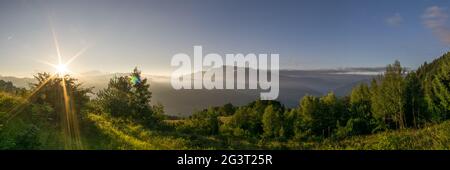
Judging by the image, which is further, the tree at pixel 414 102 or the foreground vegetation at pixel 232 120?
the tree at pixel 414 102

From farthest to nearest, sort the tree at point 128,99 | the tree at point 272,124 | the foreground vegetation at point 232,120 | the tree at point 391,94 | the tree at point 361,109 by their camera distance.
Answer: the tree at point 272,124, the tree at point 361,109, the tree at point 391,94, the tree at point 128,99, the foreground vegetation at point 232,120

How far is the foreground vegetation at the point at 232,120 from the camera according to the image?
651 inches

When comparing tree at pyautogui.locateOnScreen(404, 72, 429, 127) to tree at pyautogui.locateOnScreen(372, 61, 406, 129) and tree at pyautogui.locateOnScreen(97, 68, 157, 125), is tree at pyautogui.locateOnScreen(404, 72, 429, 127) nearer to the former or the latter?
tree at pyautogui.locateOnScreen(372, 61, 406, 129)

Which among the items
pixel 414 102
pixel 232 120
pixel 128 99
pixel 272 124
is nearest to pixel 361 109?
pixel 414 102

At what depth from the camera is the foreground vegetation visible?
16547mm

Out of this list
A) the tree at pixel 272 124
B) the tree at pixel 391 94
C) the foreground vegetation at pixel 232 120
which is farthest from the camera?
the tree at pixel 272 124

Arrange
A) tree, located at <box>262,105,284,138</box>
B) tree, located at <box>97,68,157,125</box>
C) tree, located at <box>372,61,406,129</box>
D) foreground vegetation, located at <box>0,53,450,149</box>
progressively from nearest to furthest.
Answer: foreground vegetation, located at <box>0,53,450,149</box>, tree, located at <box>97,68,157,125</box>, tree, located at <box>372,61,406,129</box>, tree, located at <box>262,105,284,138</box>

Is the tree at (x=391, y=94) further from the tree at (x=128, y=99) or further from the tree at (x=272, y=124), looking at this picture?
the tree at (x=128, y=99)

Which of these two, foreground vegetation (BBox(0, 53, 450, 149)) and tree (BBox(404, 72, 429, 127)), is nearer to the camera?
foreground vegetation (BBox(0, 53, 450, 149))

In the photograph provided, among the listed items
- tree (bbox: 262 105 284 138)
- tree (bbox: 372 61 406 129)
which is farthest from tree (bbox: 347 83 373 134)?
tree (bbox: 262 105 284 138)

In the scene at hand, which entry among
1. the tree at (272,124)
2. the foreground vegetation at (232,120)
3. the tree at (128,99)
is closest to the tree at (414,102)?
the foreground vegetation at (232,120)
